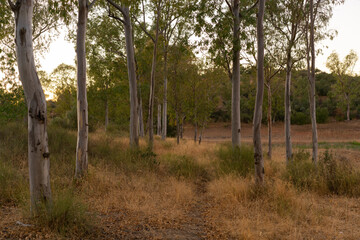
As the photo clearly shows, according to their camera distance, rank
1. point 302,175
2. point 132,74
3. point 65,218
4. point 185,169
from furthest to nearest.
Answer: point 132,74, point 185,169, point 302,175, point 65,218

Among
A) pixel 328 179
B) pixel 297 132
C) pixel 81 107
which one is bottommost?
pixel 297 132

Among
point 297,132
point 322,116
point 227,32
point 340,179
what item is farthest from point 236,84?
point 322,116

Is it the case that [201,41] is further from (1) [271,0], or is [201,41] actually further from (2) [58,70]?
(2) [58,70]

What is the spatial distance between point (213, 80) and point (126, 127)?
11150mm

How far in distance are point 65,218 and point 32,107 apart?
1.78 meters

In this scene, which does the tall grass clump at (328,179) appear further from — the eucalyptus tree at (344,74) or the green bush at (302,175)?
the eucalyptus tree at (344,74)

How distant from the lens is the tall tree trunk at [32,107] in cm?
423

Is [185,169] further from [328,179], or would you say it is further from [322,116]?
[322,116]

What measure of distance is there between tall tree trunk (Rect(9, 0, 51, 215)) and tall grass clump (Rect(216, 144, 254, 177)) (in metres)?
5.51

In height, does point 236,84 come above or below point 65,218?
above

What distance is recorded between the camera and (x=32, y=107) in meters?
4.22

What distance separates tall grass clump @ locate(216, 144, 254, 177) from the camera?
8.75 m

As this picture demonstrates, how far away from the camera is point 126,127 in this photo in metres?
29.2

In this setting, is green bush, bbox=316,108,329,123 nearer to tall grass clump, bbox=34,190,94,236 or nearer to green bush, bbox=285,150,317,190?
green bush, bbox=285,150,317,190
